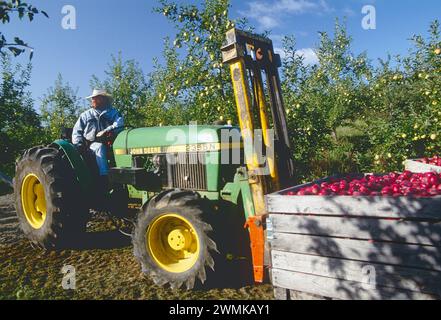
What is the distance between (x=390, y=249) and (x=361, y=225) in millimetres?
278

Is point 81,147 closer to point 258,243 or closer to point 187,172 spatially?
point 187,172

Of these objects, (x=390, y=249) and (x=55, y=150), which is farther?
(x=55, y=150)

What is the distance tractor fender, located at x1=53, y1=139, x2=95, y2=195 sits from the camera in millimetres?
5027

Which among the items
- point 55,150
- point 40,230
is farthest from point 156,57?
point 40,230

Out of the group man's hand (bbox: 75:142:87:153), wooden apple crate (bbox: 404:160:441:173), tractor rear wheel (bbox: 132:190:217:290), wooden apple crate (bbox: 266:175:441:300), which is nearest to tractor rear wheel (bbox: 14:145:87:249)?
man's hand (bbox: 75:142:87:153)

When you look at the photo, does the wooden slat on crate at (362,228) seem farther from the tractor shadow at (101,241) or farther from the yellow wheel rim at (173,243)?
the tractor shadow at (101,241)

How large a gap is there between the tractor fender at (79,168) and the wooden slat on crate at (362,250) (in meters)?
3.07

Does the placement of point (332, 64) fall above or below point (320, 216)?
Result: above

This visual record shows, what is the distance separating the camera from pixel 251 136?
149 inches

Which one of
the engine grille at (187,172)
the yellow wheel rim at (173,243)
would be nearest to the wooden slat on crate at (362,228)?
the yellow wheel rim at (173,243)

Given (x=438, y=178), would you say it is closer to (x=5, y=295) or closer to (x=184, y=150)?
(x=184, y=150)

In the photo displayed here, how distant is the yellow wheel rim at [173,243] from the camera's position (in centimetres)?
391

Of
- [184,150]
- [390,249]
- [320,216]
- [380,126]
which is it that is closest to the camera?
[390,249]

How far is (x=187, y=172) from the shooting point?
4516mm
